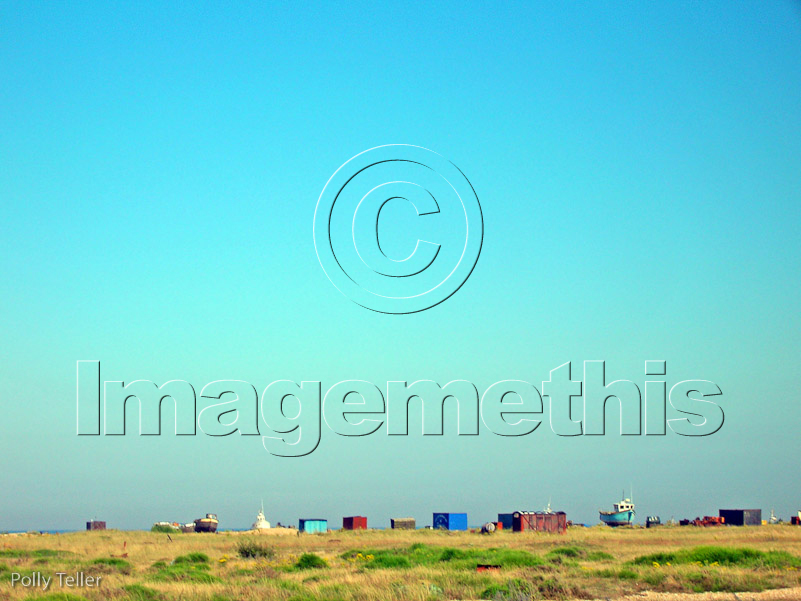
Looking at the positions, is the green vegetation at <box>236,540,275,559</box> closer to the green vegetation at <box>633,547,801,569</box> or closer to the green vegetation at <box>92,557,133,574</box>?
the green vegetation at <box>92,557,133,574</box>

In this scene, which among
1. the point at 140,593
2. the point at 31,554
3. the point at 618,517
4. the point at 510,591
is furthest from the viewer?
the point at 618,517

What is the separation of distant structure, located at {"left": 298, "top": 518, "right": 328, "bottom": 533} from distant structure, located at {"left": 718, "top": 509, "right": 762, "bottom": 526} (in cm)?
4245

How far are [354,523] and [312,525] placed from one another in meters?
5.69

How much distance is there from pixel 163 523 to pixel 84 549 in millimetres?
39079

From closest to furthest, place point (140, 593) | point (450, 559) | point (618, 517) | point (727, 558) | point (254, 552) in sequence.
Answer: point (140, 593)
point (727, 558)
point (450, 559)
point (254, 552)
point (618, 517)

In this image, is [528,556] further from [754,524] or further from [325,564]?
[754,524]

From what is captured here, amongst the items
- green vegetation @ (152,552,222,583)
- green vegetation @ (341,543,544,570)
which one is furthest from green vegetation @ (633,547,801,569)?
green vegetation @ (152,552,222,583)

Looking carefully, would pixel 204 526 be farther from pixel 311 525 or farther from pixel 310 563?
pixel 310 563

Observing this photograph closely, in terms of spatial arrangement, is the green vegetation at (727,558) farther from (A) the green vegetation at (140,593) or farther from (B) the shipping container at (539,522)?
(B) the shipping container at (539,522)

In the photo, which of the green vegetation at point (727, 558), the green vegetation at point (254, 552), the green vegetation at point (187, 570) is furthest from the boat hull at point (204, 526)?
the green vegetation at point (727, 558)

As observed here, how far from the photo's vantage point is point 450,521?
82250 millimetres

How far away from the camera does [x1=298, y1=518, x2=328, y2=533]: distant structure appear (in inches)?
3221

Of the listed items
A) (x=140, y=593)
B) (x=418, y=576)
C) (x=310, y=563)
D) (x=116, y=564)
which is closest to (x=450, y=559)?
(x=310, y=563)

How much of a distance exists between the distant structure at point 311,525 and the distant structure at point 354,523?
2.82 metres
